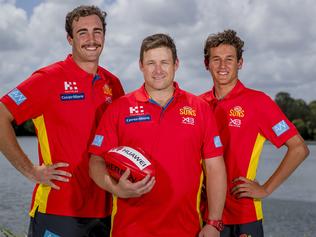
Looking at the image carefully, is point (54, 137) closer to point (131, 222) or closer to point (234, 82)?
point (131, 222)

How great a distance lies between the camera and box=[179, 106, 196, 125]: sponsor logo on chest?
3451mm

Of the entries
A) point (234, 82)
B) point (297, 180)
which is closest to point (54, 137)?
point (234, 82)

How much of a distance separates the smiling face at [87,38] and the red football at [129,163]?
3.41 ft

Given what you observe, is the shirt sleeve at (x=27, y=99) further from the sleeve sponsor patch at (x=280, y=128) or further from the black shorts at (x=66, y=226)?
the sleeve sponsor patch at (x=280, y=128)

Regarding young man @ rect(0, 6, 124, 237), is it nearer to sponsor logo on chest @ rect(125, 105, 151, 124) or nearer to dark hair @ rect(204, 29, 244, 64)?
sponsor logo on chest @ rect(125, 105, 151, 124)

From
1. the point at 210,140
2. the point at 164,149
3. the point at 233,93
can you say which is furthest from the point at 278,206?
the point at 164,149

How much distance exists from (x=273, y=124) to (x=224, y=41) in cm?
82

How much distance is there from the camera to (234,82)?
418 cm

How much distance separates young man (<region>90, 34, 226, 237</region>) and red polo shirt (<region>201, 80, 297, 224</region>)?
0.50m

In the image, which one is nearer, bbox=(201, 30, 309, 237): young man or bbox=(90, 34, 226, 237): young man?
bbox=(90, 34, 226, 237): young man

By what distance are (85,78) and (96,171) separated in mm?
948

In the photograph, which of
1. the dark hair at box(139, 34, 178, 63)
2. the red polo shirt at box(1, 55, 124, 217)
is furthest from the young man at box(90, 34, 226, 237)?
the red polo shirt at box(1, 55, 124, 217)

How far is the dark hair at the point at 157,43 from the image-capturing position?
3.44 m

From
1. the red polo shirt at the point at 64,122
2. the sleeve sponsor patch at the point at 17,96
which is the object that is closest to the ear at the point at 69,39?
the red polo shirt at the point at 64,122
